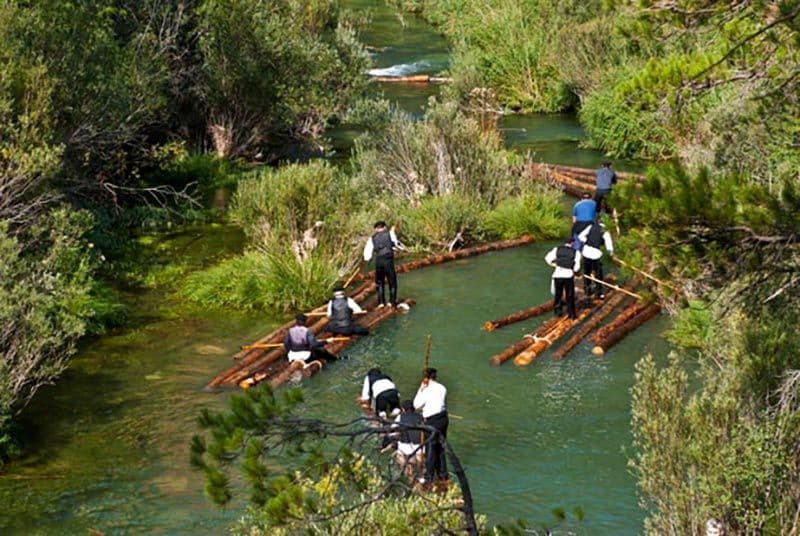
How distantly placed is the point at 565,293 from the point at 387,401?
704 cm

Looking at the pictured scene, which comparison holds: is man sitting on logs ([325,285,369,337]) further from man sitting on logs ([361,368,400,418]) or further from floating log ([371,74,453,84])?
floating log ([371,74,453,84])

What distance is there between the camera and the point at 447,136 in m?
34.8

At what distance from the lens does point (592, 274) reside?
27.6m

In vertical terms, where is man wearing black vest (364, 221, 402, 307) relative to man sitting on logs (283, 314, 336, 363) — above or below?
above

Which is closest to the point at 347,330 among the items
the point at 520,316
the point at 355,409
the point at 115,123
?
the point at 520,316

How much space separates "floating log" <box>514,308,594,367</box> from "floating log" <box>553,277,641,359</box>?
207 millimetres

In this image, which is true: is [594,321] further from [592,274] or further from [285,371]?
[285,371]

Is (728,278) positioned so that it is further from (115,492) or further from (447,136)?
(447,136)

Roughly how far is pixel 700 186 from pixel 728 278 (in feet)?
3.65

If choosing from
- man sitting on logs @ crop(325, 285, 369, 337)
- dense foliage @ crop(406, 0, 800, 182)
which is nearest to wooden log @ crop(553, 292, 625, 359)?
dense foliage @ crop(406, 0, 800, 182)

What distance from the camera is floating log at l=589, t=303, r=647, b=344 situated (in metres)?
25.5

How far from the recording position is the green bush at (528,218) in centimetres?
3312

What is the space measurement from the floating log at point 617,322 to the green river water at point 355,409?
0.37 meters

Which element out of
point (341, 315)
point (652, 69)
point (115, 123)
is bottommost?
point (341, 315)
